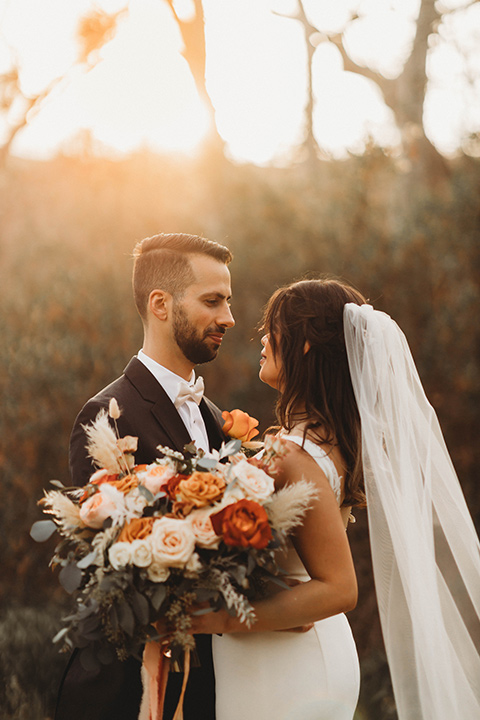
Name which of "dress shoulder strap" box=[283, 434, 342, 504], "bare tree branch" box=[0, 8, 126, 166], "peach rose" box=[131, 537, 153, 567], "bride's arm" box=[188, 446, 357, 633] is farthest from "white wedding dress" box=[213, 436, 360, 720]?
"bare tree branch" box=[0, 8, 126, 166]

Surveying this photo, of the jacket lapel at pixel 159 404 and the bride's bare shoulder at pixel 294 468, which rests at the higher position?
the jacket lapel at pixel 159 404

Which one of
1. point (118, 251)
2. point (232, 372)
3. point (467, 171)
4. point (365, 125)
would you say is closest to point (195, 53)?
point (365, 125)

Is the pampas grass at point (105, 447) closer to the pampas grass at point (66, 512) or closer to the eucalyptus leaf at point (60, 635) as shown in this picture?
Answer: the pampas grass at point (66, 512)

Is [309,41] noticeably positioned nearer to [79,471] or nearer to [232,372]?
[232,372]

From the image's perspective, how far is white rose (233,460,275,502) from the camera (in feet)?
6.86

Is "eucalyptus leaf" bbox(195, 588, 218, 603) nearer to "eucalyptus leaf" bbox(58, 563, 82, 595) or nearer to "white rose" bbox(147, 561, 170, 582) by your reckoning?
"white rose" bbox(147, 561, 170, 582)

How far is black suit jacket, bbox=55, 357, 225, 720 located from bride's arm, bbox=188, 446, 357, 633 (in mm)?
571

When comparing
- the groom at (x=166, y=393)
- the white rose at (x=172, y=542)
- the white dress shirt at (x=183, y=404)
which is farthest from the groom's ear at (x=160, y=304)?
the white rose at (x=172, y=542)

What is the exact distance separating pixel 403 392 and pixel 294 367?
0.46 meters

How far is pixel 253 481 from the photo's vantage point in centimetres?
211

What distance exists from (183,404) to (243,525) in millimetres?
1321

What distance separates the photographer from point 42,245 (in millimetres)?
6320

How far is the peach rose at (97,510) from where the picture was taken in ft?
6.84

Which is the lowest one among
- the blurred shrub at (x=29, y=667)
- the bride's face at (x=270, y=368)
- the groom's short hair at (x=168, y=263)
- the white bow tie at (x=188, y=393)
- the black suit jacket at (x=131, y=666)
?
the blurred shrub at (x=29, y=667)
